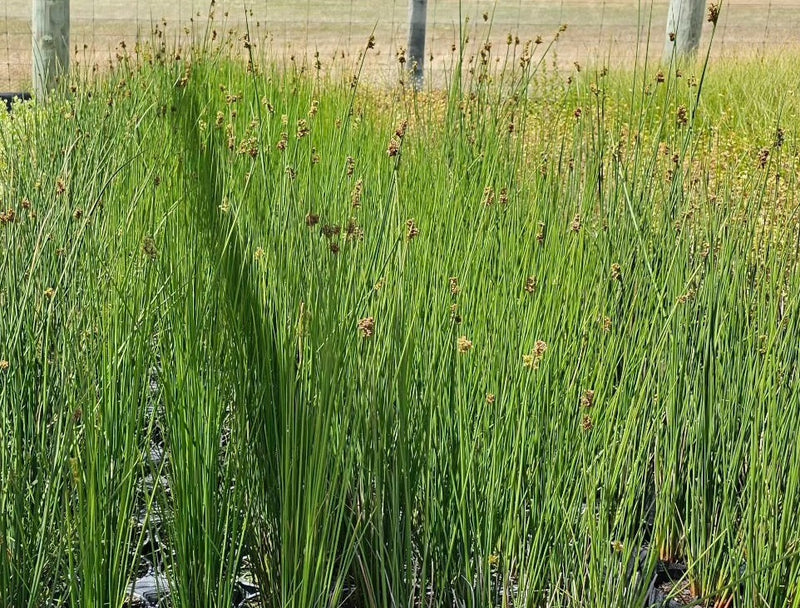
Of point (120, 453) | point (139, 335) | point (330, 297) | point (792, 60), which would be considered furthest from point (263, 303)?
point (792, 60)

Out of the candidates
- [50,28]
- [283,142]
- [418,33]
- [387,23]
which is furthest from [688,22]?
[387,23]

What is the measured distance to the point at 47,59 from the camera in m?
5.73

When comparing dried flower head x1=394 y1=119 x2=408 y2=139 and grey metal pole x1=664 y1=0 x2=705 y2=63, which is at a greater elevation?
grey metal pole x1=664 y1=0 x2=705 y2=63

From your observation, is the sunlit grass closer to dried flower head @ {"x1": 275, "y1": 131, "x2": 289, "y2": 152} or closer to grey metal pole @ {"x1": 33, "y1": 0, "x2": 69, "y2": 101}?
dried flower head @ {"x1": 275, "y1": 131, "x2": 289, "y2": 152}

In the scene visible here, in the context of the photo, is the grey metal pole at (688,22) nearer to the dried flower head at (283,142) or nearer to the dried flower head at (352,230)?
the dried flower head at (283,142)

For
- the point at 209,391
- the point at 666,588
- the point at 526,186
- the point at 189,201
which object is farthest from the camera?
the point at 526,186

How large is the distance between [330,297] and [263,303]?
46 cm

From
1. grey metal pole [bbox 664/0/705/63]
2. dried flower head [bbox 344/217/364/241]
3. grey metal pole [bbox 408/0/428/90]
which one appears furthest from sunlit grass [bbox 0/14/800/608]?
grey metal pole [bbox 408/0/428/90]

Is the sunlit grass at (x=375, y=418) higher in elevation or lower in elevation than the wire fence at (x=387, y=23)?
lower

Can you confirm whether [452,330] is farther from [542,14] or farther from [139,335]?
[542,14]

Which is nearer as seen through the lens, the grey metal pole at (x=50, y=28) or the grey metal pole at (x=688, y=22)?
the grey metal pole at (x=50, y=28)

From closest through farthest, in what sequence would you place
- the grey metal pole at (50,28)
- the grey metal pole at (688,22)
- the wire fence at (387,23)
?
the grey metal pole at (50,28) < the grey metal pole at (688,22) < the wire fence at (387,23)

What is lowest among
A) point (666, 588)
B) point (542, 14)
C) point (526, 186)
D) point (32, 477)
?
point (666, 588)

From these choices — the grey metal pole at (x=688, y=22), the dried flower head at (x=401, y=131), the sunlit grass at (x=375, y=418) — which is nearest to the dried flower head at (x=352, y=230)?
the sunlit grass at (x=375, y=418)
